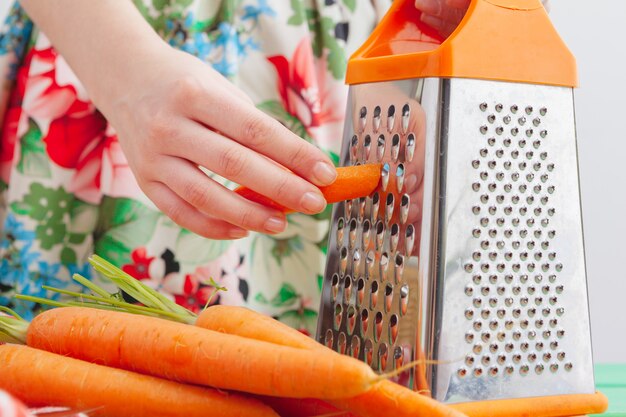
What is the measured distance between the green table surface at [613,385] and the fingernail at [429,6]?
1.72 ft

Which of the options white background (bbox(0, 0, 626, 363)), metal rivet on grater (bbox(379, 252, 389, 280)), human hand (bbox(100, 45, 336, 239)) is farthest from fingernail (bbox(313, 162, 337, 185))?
white background (bbox(0, 0, 626, 363))

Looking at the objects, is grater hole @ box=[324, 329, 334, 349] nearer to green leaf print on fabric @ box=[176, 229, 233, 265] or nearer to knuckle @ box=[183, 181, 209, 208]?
knuckle @ box=[183, 181, 209, 208]

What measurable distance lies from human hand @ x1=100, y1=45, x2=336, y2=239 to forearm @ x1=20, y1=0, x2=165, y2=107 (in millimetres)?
27

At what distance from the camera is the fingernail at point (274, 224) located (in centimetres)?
82

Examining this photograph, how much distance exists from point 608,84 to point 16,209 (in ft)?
5.52

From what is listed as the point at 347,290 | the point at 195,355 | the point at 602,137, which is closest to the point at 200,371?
the point at 195,355

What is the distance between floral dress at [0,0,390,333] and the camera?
4.08ft

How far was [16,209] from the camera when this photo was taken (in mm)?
1266

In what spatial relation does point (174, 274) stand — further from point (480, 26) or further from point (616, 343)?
point (616, 343)

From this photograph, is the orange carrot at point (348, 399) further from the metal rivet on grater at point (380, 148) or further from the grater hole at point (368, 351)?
the metal rivet on grater at point (380, 148)

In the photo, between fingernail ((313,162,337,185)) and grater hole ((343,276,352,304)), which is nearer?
fingernail ((313,162,337,185))

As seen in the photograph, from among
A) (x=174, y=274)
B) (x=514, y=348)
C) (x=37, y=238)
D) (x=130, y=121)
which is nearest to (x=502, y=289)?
(x=514, y=348)

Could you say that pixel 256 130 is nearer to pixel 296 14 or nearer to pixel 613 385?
pixel 296 14

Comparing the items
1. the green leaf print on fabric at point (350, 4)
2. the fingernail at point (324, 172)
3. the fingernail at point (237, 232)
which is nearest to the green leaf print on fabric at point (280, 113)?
the green leaf print on fabric at point (350, 4)
